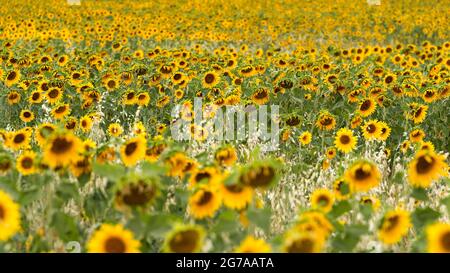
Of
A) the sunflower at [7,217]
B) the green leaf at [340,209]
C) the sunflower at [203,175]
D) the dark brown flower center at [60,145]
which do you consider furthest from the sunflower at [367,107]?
the sunflower at [7,217]

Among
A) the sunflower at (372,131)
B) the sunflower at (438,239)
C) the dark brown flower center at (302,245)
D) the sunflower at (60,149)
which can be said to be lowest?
the sunflower at (372,131)

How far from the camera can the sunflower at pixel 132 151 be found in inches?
114

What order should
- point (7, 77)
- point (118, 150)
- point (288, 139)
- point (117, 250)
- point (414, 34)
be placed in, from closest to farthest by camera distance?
point (117, 250) < point (118, 150) < point (288, 139) < point (7, 77) < point (414, 34)

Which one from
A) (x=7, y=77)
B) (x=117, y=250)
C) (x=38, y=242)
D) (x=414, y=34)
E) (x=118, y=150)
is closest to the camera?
(x=117, y=250)

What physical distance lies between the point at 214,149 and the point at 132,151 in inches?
21.3

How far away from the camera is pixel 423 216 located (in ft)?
8.90

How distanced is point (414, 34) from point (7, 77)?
39.4ft

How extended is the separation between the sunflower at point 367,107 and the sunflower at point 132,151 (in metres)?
3.16

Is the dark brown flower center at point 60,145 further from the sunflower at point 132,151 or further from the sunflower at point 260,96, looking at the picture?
the sunflower at point 260,96

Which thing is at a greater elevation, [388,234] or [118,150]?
[118,150]
